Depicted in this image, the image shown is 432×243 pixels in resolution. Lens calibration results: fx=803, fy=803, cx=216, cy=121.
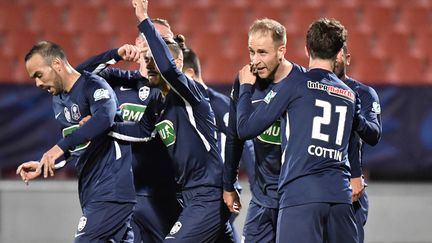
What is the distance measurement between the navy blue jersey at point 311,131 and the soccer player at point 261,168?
1.12 feet

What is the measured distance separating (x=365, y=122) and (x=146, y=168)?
1637mm

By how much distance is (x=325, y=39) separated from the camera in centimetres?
377

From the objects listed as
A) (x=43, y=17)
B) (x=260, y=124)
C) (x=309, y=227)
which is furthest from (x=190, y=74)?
(x=43, y=17)

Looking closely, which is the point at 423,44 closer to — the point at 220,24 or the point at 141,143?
the point at 220,24

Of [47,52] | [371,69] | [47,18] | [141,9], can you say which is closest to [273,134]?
[141,9]

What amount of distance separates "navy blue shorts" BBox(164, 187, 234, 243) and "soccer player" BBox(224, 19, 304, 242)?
10 cm

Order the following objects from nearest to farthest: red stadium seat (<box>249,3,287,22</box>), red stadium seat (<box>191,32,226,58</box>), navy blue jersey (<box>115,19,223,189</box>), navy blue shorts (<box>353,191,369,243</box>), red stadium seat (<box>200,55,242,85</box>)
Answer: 1. navy blue jersey (<box>115,19,223,189</box>)
2. navy blue shorts (<box>353,191,369,243</box>)
3. red stadium seat (<box>200,55,242,85</box>)
4. red stadium seat (<box>191,32,226,58</box>)
5. red stadium seat (<box>249,3,287,22</box>)

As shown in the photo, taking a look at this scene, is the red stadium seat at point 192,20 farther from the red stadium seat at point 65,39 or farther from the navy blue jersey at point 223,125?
the navy blue jersey at point 223,125

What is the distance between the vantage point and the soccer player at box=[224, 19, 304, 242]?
13.7ft

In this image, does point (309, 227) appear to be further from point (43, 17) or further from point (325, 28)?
point (43, 17)

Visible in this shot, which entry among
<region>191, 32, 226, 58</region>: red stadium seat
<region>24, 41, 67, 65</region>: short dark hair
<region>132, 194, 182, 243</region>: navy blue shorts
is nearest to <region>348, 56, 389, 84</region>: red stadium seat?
<region>191, 32, 226, 58</region>: red stadium seat

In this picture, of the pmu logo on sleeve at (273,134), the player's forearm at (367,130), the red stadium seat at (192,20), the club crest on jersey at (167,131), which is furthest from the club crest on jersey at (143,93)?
the red stadium seat at (192,20)

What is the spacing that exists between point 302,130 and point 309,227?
17.6 inches

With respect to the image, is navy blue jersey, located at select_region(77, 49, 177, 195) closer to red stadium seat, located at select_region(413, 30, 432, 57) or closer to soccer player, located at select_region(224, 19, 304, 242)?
soccer player, located at select_region(224, 19, 304, 242)
